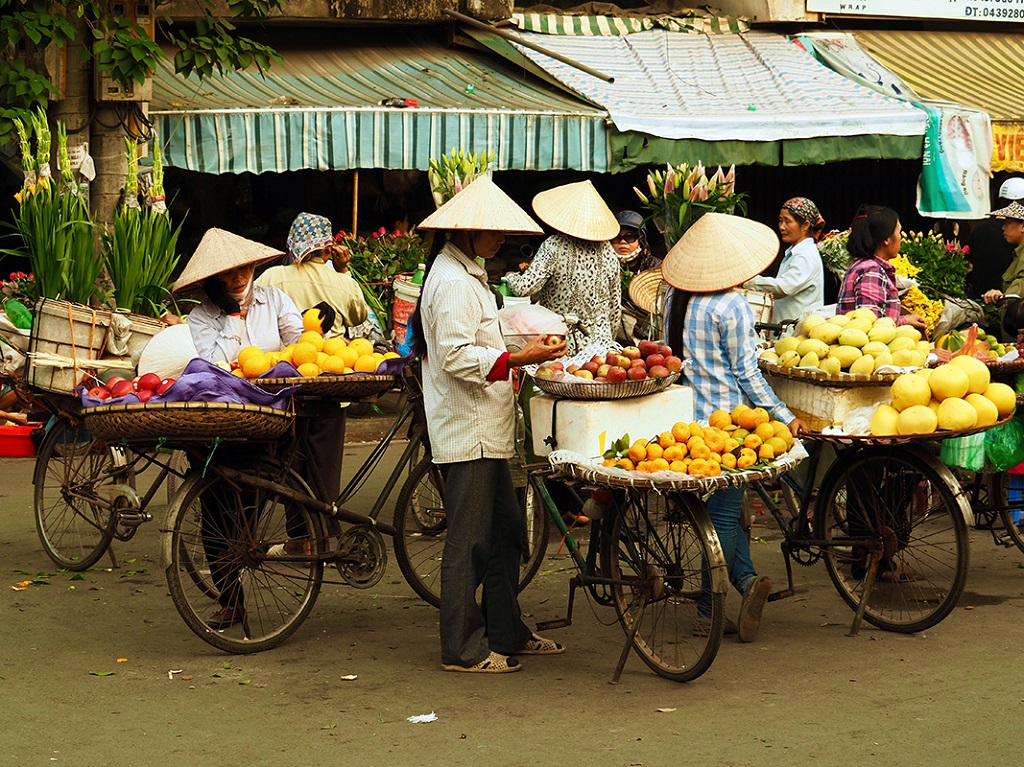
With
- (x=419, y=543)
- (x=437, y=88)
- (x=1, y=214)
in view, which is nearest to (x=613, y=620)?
(x=419, y=543)

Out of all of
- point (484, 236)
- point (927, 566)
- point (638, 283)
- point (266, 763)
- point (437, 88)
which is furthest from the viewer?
point (437, 88)

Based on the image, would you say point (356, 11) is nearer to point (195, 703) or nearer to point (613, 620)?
point (613, 620)

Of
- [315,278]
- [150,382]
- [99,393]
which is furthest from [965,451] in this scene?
[315,278]

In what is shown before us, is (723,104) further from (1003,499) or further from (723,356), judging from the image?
(723,356)

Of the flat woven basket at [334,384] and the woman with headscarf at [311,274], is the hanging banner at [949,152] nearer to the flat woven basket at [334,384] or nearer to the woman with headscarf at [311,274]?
the woman with headscarf at [311,274]

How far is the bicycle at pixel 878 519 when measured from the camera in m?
5.75

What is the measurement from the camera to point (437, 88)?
40.7 ft

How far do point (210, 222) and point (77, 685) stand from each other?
7.98 meters

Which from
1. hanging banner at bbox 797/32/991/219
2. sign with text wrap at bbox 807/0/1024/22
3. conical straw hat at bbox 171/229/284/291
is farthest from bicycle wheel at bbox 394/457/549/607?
sign with text wrap at bbox 807/0/1024/22

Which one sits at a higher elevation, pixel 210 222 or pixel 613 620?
pixel 210 222

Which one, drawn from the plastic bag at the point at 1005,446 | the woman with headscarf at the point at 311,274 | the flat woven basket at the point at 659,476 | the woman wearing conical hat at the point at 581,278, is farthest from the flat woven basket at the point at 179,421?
the plastic bag at the point at 1005,446

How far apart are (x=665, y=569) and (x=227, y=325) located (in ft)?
7.44

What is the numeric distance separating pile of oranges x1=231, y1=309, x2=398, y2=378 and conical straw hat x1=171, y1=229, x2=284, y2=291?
0.37 metres

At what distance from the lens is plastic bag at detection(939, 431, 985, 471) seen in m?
6.38
